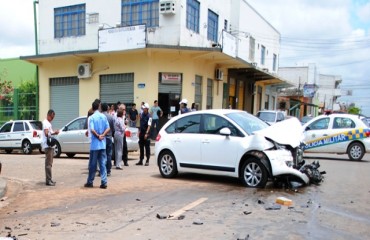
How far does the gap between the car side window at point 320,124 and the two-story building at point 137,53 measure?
675 cm

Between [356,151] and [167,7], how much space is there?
1119 centimetres

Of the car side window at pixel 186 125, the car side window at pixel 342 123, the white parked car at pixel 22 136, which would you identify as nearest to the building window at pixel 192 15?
the white parked car at pixel 22 136

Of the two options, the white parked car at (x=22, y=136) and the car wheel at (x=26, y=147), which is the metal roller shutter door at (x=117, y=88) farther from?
the car wheel at (x=26, y=147)

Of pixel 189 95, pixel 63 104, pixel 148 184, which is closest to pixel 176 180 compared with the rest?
pixel 148 184

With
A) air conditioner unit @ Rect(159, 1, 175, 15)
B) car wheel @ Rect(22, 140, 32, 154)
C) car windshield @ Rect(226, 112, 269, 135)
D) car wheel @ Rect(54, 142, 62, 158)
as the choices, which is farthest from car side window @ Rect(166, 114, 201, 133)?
air conditioner unit @ Rect(159, 1, 175, 15)

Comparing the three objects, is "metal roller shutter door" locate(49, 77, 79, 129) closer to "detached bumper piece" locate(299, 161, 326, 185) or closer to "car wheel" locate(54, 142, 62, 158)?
"car wheel" locate(54, 142, 62, 158)

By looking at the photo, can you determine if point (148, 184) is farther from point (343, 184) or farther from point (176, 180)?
point (343, 184)

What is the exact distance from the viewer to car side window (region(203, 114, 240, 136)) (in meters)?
8.78

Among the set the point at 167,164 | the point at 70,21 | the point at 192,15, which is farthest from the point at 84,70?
the point at 167,164

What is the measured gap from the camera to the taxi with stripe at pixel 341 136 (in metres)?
14.2

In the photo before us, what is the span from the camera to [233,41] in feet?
71.0

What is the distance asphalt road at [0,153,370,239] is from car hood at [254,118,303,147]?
3.35 ft

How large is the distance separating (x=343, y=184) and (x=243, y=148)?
2.62 metres

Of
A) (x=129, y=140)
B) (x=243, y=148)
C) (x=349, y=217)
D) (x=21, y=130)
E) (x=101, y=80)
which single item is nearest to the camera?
(x=349, y=217)
